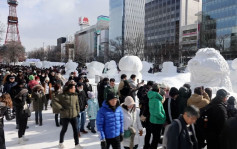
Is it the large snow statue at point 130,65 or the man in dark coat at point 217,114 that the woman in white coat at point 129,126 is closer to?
the man in dark coat at point 217,114

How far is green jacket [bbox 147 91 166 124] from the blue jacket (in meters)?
0.90

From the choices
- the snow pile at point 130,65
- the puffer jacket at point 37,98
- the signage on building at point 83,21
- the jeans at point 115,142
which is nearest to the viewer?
the jeans at point 115,142

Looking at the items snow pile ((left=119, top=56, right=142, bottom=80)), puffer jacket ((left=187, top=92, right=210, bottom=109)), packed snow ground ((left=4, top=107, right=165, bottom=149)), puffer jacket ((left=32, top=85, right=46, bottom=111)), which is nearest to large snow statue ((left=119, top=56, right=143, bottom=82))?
snow pile ((left=119, top=56, right=142, bottom=80))

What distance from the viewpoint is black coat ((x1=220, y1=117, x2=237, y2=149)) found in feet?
8.29

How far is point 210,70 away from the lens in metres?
8.83

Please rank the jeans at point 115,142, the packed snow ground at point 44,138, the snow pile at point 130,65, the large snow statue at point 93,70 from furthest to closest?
1. the large snow statue at point 93,70
2. the snow pile at point 130,65
3. the packed snow ground at point 44,138
4. the jeans at point 115,142

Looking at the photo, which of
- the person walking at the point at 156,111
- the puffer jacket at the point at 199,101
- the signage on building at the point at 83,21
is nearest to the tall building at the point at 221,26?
the puffer jacket at the point at 199,101

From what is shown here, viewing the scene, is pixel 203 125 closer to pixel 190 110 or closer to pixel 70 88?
pixel 190 110

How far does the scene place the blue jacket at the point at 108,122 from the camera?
11.2 feet

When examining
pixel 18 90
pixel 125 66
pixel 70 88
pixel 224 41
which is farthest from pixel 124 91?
pixel 224 41

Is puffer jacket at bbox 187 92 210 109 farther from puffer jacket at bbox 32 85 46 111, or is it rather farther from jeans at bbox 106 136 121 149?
puffer jacket at bbox 32 85 46 111

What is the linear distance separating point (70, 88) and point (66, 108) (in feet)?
1.53

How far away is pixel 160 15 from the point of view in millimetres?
70062

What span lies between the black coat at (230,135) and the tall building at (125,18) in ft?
263
